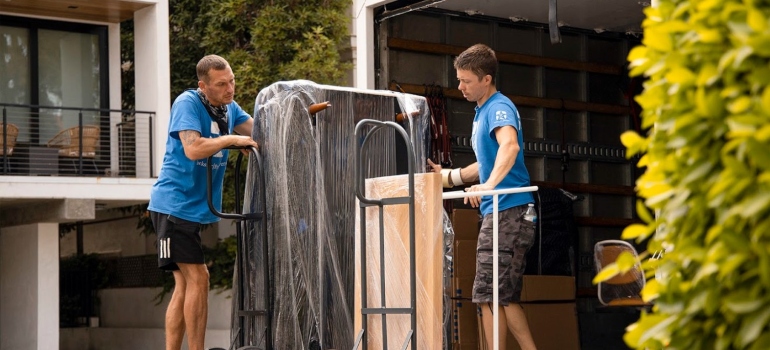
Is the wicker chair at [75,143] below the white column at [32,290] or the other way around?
the other way around

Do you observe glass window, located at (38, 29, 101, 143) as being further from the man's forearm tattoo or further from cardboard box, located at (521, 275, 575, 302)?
the man's forearm tattoo

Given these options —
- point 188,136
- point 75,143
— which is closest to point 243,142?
point 188,136

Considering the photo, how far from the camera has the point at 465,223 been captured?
9.16 m

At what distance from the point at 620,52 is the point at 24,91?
9554 mm

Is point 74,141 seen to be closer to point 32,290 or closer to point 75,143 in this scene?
point 75,143

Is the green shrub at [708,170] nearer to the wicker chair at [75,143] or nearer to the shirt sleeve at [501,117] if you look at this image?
the shirt sleeve at [501,117]

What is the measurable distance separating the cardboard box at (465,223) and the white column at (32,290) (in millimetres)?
9837

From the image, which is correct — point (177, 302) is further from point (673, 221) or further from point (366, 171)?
point (673, 221)

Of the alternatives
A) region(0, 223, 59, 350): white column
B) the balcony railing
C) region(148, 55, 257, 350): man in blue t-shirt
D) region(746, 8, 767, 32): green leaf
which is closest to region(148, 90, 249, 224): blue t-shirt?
region(148, 55, 257, 350): man in blue t-shirt

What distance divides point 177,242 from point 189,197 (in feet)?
0.87

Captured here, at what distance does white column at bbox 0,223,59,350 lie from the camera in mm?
17359

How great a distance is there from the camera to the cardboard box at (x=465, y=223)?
29.9 feet

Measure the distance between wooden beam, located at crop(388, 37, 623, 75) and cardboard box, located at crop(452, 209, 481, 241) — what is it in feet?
4.95

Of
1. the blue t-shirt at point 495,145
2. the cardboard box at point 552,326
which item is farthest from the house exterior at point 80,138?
the blue t-shirt at point 495,145
